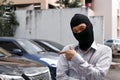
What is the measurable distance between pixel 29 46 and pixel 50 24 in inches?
445

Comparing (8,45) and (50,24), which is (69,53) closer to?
(8,45)

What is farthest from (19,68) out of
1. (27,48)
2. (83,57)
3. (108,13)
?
(108,13)

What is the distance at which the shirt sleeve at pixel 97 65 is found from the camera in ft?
10.1

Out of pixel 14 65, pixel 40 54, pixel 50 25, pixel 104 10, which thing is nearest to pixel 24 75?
pixel 14 65

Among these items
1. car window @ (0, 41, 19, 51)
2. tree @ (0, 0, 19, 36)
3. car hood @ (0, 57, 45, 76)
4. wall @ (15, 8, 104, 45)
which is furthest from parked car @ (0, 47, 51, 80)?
tree @ (0, 0, 19, 36)

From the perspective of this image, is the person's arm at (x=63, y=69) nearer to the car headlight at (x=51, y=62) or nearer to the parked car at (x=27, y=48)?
the car headlight at (x=51, y=62)

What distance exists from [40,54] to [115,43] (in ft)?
86.1

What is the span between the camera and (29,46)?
1136 centimetres

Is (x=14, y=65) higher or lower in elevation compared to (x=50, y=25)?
higher

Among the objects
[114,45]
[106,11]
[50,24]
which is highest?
[50,24]

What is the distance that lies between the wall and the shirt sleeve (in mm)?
18691

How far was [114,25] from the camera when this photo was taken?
47.2 meters

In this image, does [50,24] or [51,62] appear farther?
[50,24]

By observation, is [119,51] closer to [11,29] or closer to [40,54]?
[11,29]
